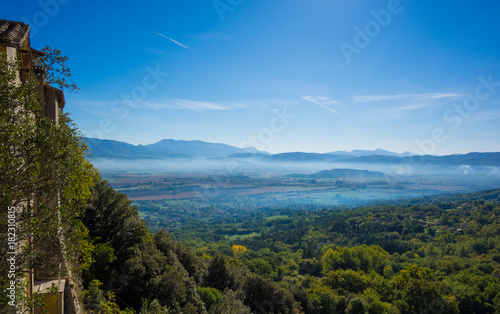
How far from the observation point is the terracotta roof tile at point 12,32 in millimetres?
4863

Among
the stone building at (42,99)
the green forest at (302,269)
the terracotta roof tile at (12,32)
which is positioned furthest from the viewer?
the green forest at (302,269)

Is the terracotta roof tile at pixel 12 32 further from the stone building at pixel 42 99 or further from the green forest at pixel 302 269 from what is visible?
the green forest at pixel 302 269

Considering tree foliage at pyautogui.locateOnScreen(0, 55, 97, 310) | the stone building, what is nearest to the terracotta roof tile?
the stone building

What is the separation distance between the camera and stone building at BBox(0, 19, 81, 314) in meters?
4.97

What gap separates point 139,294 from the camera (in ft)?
38.0

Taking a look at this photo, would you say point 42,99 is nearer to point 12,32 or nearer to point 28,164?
point 12,32

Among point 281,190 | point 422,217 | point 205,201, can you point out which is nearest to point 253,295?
point 422,217

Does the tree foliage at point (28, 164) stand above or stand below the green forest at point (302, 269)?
above

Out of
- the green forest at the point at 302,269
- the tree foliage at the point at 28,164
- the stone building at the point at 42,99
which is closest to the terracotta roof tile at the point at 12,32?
the stone building at the point at 42,99

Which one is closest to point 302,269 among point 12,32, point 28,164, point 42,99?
point 42,99

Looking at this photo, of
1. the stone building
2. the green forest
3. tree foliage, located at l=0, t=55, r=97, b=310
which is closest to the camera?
tree foliage, located at l=0, t=55, r=97, b=310

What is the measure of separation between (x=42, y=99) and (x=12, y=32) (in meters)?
1.54

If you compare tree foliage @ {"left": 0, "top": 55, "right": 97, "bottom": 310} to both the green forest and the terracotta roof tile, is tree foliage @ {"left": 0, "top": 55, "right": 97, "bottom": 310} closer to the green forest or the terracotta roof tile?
the terracotta roof tile

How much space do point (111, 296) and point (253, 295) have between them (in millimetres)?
13102
